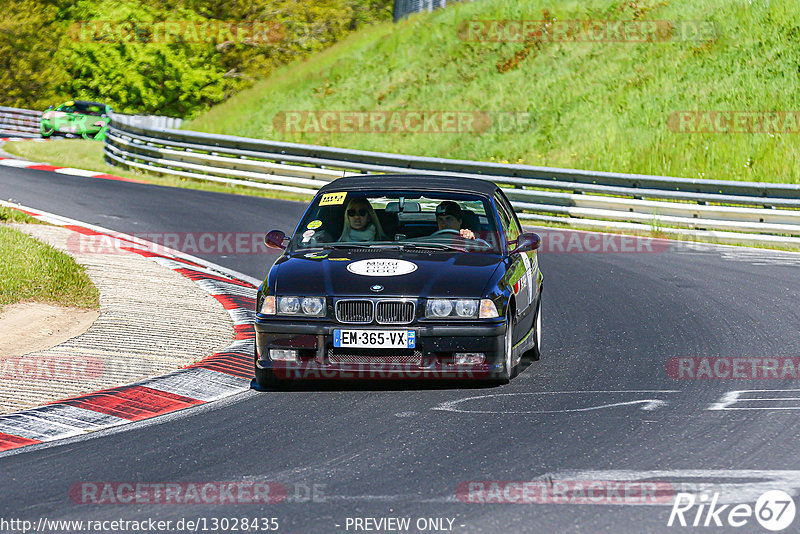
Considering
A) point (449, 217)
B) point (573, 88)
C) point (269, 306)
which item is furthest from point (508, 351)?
point (573, 88)

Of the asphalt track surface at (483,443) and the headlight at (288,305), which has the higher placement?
the headlight at (288,305)

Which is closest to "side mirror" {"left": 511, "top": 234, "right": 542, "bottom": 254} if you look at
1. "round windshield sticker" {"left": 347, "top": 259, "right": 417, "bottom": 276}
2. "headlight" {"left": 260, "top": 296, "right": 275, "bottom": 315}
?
"round windshield sticker" {"left": 347, "top": 259, "right": 417, "bottom": 276}

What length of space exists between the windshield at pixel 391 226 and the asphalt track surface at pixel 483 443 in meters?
1.10

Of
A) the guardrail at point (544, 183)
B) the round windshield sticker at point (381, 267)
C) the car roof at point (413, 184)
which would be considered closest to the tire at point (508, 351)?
the round windshield sticker at point (381, 267)

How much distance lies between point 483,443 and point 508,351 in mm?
1548

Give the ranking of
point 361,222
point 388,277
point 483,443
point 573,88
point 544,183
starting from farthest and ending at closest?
point 573,88 → point 544,183 → point 361,222 → point 388,277 → point 483,443

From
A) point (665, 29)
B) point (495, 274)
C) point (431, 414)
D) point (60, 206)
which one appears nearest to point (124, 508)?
point (431, 414)

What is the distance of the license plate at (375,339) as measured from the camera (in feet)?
24.6

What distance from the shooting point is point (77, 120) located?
36156 millimetres

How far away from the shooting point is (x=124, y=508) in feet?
17.1

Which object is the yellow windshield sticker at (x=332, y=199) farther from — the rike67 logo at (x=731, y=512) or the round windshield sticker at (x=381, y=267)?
the rike67 logo at (x=731, y=512)

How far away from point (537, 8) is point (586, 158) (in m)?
9.98

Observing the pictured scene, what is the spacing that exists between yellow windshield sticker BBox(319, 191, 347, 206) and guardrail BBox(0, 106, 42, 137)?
39.6 metres

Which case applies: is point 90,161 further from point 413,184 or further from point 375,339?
point 375,339
